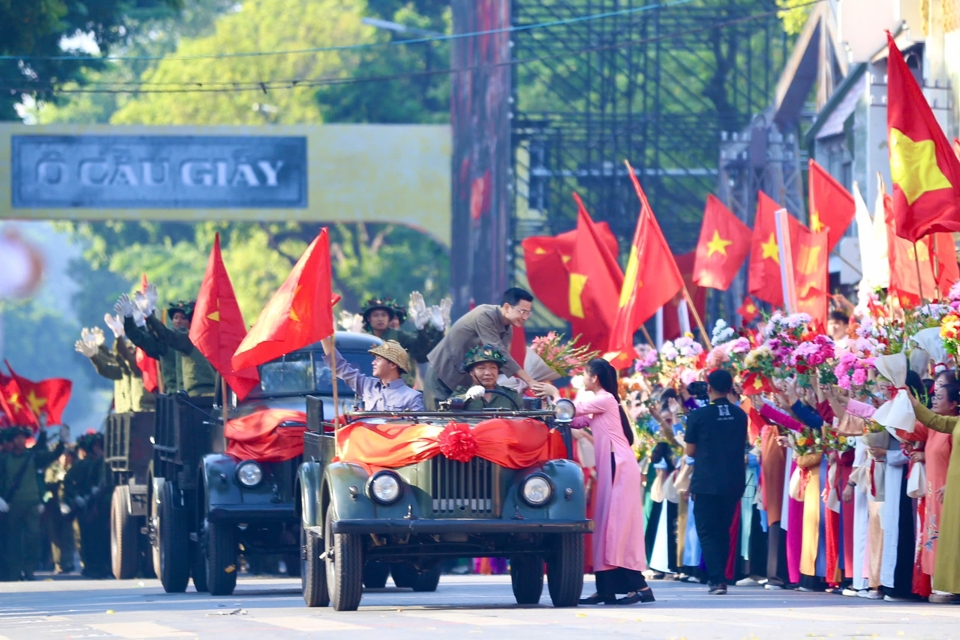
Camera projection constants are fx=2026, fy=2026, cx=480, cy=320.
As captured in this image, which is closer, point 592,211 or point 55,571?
point 55,571

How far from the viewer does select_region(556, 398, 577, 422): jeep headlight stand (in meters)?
13.6

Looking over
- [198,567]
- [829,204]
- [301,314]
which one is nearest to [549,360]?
[301,314]

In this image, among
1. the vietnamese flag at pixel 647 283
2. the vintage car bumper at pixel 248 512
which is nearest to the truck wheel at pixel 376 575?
the vintage car bumper at pixel 248 512

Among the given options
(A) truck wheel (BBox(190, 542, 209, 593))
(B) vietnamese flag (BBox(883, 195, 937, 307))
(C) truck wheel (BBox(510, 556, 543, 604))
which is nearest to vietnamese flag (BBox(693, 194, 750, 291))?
(B) vietnamese flag (BBox(883, 195, 937, 307))

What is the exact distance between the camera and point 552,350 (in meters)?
15.7

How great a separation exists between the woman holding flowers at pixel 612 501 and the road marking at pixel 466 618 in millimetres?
1578

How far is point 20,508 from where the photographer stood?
82.6 feet

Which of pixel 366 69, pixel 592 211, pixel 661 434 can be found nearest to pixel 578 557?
pixel 661 434

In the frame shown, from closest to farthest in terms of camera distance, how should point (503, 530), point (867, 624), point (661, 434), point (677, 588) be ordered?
point (867, 624)
point (503, 530)
point (677, 588)
point (661, 434)

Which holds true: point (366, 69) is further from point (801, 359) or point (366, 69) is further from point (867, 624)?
point (867, 624)

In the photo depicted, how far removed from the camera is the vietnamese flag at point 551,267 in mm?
24438

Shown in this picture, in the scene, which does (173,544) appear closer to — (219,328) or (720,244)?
(219,328)

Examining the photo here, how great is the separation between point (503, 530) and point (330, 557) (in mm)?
1280

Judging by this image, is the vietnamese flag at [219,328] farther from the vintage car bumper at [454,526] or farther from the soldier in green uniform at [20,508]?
the soldier in green uniform at [20,508]
